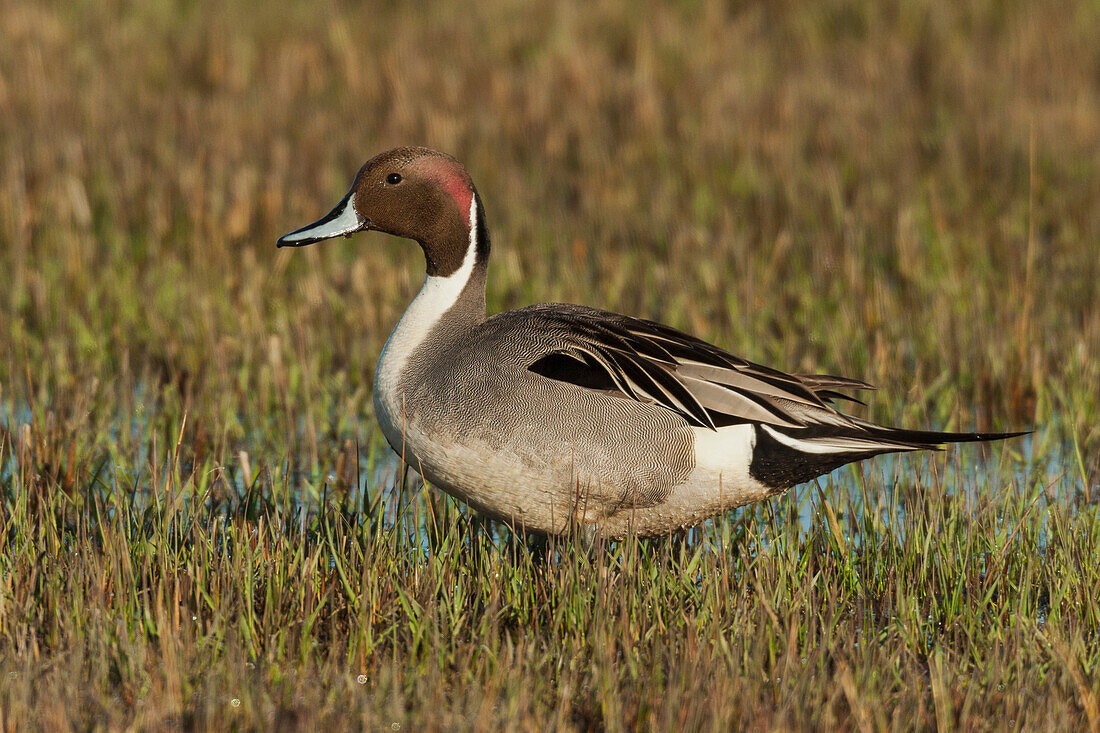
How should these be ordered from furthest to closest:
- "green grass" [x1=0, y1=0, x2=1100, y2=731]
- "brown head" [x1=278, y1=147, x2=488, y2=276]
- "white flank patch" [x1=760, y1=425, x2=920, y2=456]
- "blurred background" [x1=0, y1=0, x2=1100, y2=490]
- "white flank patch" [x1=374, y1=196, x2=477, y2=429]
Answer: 1. "blurred background" [x1=0, y1=0, x2=1100, y2=490]
2. "brown head" [x1=278, y1=147, x2=488, y2=276]
3. "white flank patch" [x1=374, y1=196, x2=477, y2=429]
4. "white flank patch" [x1=760, y1=425, x2=920, y2=456]
5. "green grass" [x1=0, y1=0, x2=1100, y2=731]

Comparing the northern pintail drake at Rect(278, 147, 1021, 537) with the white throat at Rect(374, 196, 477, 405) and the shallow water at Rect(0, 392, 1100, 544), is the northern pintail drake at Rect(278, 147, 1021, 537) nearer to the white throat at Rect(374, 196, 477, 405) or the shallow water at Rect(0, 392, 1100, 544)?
the white throat at Rect(374, 196, 477, 405)

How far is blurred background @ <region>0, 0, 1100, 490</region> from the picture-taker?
5.21m

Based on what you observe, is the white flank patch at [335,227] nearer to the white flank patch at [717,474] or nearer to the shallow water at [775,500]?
the shallow water at [775,500]

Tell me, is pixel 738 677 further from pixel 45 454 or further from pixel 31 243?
pixel 31 243

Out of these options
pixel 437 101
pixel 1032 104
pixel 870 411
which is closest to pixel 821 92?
pixel 1032 104

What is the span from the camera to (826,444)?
3471 mm

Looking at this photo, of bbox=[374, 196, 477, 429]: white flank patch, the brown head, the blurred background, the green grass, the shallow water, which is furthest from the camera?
the blurred background

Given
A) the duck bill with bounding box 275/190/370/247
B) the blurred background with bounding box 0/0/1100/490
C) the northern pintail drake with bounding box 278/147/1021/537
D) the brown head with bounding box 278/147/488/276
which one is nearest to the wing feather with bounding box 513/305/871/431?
the northern pintail drake with bounding box 278/147/1021/537

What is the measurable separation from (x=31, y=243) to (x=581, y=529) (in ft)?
13.5

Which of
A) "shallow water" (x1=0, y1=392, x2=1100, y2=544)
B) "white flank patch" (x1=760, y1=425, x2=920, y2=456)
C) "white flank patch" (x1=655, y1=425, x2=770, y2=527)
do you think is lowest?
"shallow water" (x1=0, y1=392, x2=1100, y2=544)

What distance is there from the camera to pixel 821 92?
9.07 metres

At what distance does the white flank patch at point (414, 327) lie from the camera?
3.66m

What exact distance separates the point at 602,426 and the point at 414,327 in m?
0.62

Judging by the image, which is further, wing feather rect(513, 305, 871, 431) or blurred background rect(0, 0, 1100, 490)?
blurred background rect(0, 0, 1100, 490)
